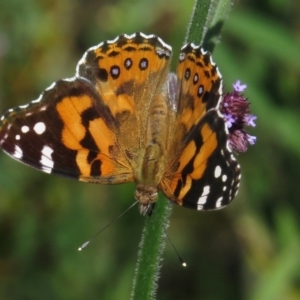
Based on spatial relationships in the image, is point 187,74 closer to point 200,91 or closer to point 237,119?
point 200,91

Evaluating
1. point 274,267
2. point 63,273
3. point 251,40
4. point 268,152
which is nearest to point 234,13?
point 251,40

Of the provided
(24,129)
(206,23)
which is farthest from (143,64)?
(24,129)

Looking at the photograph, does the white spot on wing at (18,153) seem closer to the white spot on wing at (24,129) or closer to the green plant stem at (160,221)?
the white spot on wing at (24,129)

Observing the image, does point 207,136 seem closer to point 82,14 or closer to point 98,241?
point 98,241

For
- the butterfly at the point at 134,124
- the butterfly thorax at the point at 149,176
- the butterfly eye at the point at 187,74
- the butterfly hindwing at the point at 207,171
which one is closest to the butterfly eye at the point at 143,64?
the butterfly at the point at 134,124

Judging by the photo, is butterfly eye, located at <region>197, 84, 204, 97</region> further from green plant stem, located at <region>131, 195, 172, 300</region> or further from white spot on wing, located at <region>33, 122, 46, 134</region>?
white spot on wing, located at <region>33, 122, 46, 134</region>
